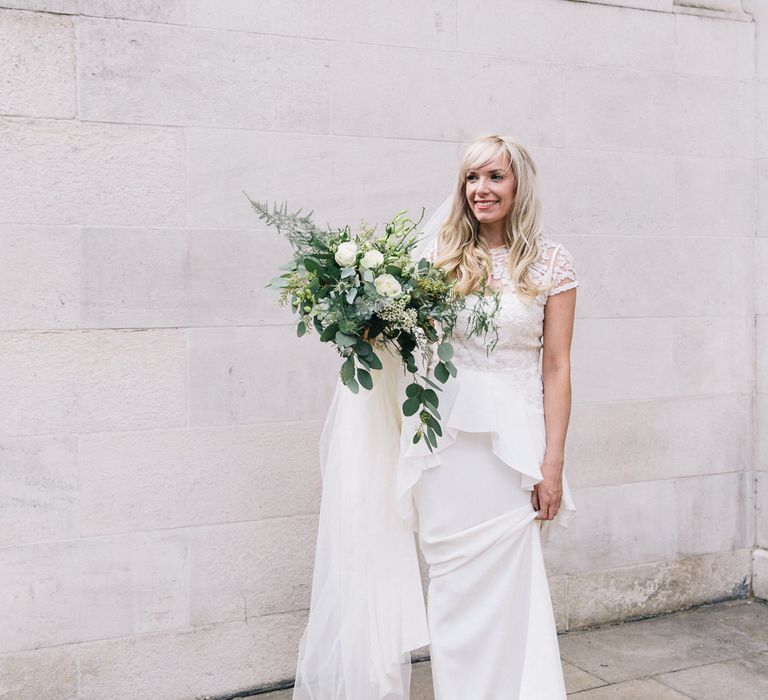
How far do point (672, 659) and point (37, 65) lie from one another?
3.84 meters

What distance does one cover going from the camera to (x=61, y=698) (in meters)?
3.92

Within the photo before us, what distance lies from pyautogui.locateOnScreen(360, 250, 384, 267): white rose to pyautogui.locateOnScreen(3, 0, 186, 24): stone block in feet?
5.48

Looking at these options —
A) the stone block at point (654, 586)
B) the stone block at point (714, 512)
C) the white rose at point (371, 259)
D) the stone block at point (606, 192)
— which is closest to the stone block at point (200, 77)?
the stone block at point (606, 192)

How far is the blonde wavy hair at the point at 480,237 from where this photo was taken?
341cm

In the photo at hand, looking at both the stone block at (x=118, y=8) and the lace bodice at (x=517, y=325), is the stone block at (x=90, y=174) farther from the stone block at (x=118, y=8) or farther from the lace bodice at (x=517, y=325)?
the lace bodice at (x=517, y=325)

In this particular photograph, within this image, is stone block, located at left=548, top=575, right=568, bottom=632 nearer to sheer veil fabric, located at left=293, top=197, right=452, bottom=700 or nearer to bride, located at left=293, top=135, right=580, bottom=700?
bride, located at left=293, top=135, right=580, bottom=700

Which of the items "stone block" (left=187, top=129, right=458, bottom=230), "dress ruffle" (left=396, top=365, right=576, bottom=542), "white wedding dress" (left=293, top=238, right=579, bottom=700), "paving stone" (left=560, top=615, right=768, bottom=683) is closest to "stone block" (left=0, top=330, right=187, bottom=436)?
"stone block" (left=187, top=129, right=458, bottom=230)

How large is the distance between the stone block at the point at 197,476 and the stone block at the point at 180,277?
1.58 ft

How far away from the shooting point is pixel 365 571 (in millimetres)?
3514

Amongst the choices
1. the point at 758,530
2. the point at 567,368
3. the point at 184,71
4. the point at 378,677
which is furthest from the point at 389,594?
the point at 758,530

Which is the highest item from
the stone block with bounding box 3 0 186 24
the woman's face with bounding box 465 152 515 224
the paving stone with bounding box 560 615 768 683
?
the stone block with bounding box 3 0 186 24

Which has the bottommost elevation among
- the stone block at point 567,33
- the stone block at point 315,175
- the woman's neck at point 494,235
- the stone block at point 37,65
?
the woman's neck at point 494,235

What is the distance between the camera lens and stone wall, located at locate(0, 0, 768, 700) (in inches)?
153

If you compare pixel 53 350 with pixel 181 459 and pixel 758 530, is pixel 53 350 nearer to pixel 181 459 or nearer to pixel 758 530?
pixel 181 459
